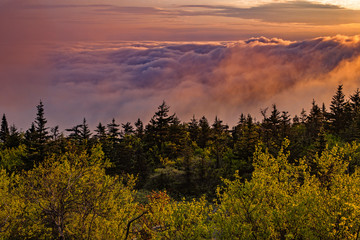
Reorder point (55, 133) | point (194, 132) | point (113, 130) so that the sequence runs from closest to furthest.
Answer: point (55, 133)
point (113, 130)
point (194, 132)

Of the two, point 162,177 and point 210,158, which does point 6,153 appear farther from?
point 210,158

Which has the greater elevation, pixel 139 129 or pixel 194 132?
pixel 194 132

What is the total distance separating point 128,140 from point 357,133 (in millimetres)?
47487

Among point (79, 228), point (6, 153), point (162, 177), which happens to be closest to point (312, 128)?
point (162, 177)

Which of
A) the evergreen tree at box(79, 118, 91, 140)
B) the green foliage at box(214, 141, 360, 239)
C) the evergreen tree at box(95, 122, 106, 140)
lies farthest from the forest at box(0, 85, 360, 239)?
the evergreen tree at box(95, 122, 106, 140)

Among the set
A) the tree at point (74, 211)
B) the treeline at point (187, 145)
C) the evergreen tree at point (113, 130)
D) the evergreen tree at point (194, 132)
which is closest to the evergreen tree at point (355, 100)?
the treeline at point (187, 145)

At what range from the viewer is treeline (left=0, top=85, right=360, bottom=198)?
6150cm

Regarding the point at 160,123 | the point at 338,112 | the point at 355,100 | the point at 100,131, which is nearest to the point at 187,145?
the point at 160,123

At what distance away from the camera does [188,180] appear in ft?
203

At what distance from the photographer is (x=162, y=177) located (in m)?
63.8

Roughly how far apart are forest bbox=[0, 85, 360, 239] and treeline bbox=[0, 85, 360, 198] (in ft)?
0.83

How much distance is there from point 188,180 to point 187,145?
441 inches

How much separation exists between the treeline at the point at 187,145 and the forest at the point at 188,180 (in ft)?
0.83

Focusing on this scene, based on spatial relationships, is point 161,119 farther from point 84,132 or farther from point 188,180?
point 188,180
